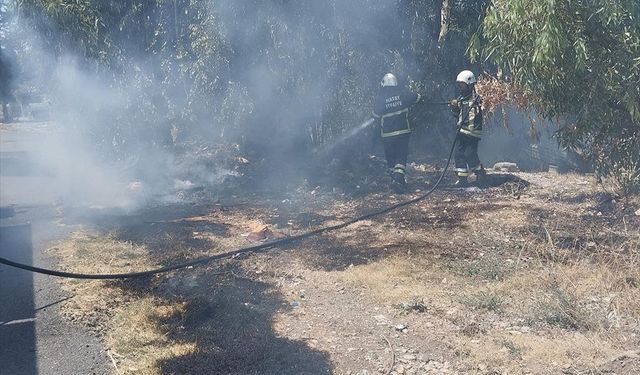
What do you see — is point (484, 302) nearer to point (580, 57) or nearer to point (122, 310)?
point (580, 57)

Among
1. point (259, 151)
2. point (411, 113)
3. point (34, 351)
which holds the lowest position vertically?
point (34, 351)

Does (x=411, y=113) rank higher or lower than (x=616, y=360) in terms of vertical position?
higher

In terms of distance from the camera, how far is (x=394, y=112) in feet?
26.8

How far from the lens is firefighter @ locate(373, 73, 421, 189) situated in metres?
8.13

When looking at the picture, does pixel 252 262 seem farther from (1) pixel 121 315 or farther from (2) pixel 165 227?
(2) pixel 165 227

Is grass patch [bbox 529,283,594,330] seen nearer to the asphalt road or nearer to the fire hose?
the fire hose

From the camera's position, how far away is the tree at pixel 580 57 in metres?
4.27

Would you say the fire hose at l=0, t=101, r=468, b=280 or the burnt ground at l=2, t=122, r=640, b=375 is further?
the fire hose at l=0, t=101, r=468, b=280

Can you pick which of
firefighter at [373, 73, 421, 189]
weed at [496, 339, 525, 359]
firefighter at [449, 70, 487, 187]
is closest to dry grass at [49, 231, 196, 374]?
weed at [496, 339, 525, 359]

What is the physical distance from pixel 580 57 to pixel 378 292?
252 cm

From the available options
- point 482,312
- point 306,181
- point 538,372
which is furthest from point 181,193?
point 538,372

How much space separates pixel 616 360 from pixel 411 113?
7.36m

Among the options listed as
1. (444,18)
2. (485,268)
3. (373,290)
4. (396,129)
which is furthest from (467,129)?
(373,290)

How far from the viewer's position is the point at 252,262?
5148 mm
